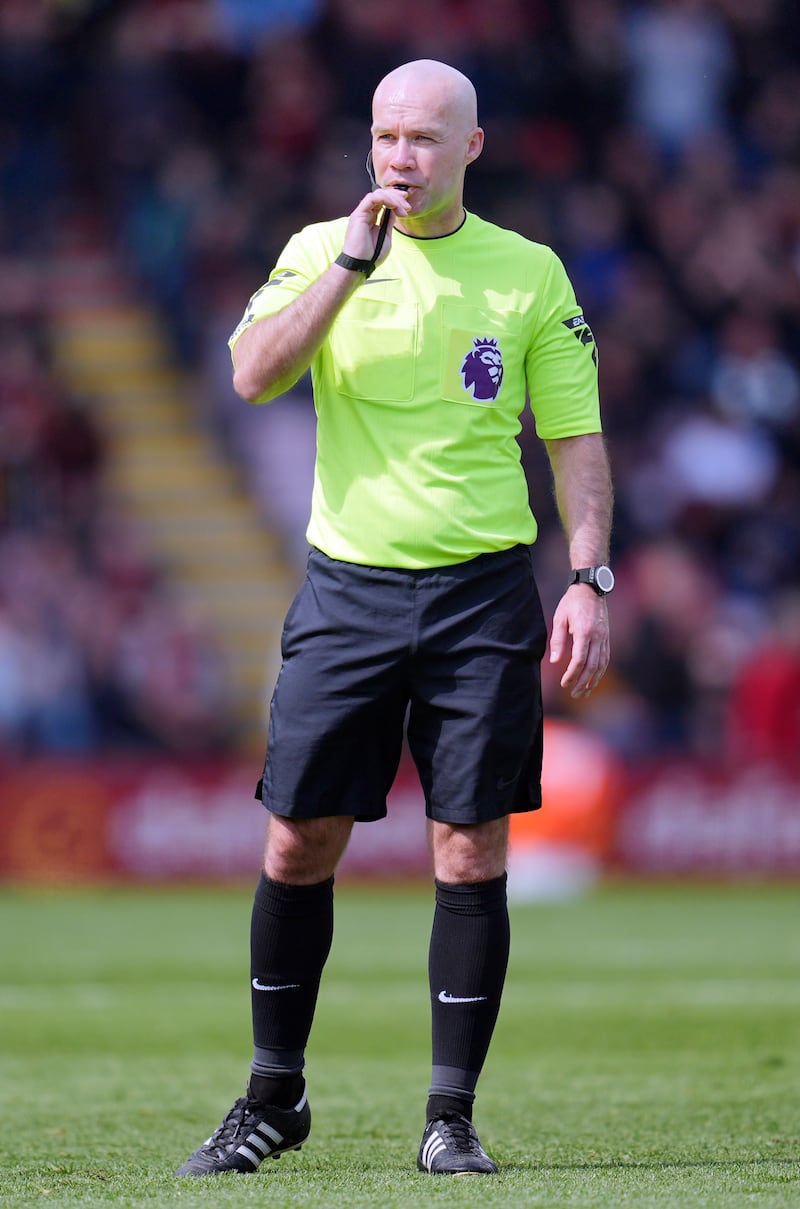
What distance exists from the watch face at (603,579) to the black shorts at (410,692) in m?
0.15

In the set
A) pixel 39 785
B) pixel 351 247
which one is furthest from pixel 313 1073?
pixel 39 785

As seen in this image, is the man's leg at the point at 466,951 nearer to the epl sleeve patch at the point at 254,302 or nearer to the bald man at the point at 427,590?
the bald man at the point at 427,590

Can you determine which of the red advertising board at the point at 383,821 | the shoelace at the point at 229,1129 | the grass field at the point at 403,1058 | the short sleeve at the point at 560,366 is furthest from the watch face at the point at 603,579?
the red advertising board at the point at 383,821

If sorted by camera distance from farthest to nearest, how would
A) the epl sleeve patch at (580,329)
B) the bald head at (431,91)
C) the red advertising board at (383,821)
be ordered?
the red advertising board at (383,821) → the epl sleeve patch at (580,329) → the bald head at (431,91)

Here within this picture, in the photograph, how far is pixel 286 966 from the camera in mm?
4215

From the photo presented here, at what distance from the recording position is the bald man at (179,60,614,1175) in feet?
13.4

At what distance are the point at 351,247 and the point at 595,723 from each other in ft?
32.5

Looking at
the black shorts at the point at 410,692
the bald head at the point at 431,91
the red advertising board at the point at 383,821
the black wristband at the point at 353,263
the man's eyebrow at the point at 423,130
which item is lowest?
the red advertising board at the point at 383,821

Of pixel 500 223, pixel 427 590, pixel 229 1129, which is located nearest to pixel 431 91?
pixel 427 590

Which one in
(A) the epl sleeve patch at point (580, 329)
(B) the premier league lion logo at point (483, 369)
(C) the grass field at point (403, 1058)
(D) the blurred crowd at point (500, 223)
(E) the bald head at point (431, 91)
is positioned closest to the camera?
(C) the grass field at point (403, 1058)

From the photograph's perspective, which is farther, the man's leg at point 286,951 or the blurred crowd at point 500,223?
the blurred crowd at point 500,223

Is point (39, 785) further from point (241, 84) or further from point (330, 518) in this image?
point (330, 518)

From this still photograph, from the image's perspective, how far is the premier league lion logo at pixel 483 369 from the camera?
4.13 m

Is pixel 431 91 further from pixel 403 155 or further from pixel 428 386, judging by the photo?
pixel 428 386
